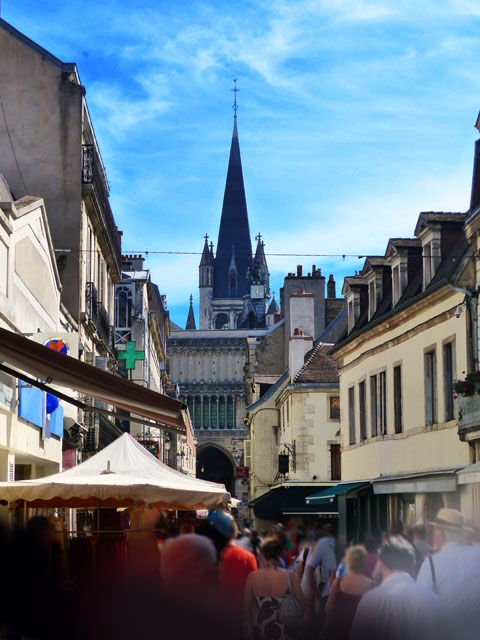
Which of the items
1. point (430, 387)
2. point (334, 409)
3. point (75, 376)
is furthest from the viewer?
point (334, 409)

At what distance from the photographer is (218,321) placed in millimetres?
162625

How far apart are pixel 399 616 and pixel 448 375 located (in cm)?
1553

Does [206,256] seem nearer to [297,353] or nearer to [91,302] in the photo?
[297,353]

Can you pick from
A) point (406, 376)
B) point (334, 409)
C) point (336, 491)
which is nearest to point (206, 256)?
point (334, 409)

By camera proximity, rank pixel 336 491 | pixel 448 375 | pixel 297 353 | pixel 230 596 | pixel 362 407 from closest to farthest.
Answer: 1. pixel 230 596
2. pixel 448 375
3. pixel 336 491
4. pixel 362 407
5. pixel 297 353

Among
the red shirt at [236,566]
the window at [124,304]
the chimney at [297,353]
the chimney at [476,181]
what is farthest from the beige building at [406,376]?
the window at [124,304]

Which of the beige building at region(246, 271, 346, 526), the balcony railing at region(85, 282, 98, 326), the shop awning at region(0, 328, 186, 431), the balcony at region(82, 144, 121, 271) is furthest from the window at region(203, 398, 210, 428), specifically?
the shop awning at region(0, 328, 186, 431)

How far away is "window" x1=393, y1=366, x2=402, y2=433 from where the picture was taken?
23.7 m

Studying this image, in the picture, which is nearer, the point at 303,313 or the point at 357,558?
the point at 357,558

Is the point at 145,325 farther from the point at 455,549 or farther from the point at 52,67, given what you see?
the point at 455,549

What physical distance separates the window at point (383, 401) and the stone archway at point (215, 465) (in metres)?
86.8

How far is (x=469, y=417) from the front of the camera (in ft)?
60.2

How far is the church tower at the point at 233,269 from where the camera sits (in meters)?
156

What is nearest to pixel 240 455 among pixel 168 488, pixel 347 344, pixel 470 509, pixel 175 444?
pixel 175 444
